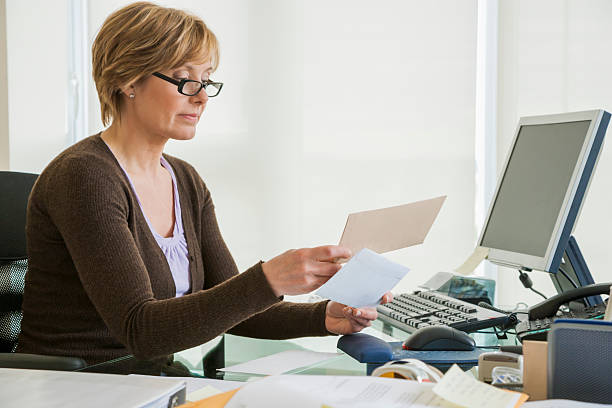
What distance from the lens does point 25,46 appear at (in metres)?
3.56

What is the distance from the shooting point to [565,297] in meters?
1.44

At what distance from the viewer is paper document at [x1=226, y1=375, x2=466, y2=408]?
71cm

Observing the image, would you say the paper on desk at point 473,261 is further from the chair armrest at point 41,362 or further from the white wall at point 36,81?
the white wall at point 36,81

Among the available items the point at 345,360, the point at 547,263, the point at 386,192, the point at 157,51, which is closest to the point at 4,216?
the point at 157,51

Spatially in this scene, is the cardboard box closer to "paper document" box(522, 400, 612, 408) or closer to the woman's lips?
"paper document" box(522, 400, 612, 408)

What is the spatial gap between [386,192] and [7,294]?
75.5 inches

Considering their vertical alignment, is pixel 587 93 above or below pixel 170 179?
above

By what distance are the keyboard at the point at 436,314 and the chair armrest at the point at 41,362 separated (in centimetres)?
69

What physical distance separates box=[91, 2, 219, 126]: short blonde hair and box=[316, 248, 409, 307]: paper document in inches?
27.0

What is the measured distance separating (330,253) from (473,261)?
1.96ft

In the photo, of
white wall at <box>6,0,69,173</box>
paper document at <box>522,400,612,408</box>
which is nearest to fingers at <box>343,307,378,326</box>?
paper document at <box>522,400,612,408</box>

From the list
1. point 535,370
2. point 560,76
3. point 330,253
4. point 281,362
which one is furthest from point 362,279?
point 560,76

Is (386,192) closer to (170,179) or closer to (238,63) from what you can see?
(238,63)

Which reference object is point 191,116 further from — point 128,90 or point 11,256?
point 11,256
